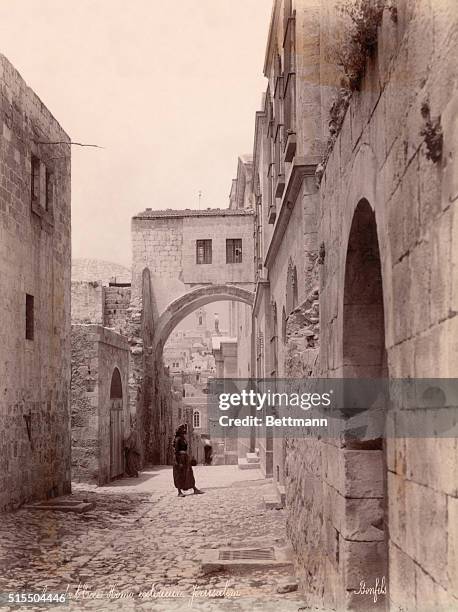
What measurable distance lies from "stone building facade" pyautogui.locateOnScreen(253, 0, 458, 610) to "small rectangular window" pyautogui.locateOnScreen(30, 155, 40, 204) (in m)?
5.82

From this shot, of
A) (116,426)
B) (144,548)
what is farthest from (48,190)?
(144,548)

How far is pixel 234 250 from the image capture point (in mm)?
23812

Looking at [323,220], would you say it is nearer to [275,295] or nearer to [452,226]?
[452,226]

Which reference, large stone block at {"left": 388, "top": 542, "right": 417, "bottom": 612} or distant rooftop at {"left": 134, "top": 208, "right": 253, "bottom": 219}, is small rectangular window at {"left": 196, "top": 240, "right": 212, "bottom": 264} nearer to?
distant rooftop at {"left": 134, "top": 208, "right": 253, "bottom": 219}

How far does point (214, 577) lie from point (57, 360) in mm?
7196

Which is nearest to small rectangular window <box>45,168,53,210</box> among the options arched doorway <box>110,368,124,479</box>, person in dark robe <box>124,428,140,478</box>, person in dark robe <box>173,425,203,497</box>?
person in dark robe <box>173,425,203,497</box>

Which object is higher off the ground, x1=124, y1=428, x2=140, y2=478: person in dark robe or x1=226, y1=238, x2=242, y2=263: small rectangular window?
x1=226, y1=238, x2=242, y2=263: small rectangular window

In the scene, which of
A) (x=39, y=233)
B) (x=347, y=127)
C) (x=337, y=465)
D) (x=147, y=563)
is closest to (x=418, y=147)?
(x=347, y=127)

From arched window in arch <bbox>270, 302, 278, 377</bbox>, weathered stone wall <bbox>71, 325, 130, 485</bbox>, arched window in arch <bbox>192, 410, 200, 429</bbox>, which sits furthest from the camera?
arched window in arch <bbox>192, 410, 200, 429</bbox>

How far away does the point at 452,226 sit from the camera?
7.39 feet

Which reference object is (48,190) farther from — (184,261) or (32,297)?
(184,261)

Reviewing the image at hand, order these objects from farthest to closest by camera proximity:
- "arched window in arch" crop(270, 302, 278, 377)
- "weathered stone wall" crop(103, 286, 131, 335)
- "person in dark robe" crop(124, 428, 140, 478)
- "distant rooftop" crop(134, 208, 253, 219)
Answer: "distant rooftop" crop(134, 208, 253, 219) < "weathered stone wall" crop(103, 286, 131, 335) < "person in dark robe" crop(124, 428, 140, 478) < "arched window in arch" crop(270, 302, 278, 377)

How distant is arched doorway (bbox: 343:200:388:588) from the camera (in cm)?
421

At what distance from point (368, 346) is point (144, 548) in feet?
17.4
